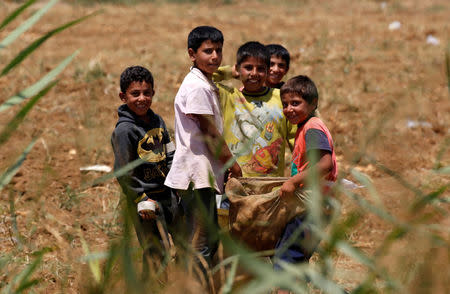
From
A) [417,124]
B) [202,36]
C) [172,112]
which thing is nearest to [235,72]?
[202,36]

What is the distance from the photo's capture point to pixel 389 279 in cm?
97

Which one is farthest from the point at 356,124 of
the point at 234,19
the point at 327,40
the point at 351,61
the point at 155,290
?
the point at 234,19

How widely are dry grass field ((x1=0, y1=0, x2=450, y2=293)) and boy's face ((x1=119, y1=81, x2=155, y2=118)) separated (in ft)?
1.11

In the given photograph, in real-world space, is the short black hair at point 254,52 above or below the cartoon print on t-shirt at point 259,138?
above

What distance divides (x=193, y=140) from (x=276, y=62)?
0.77 m

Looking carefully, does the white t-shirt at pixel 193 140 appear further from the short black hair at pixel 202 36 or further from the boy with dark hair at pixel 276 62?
the boy with dark hair at pixel 276 62

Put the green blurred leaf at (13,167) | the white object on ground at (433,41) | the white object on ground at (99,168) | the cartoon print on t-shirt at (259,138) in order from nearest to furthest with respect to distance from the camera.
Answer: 1. the green blurred leaf at (13,167)
2. the cartoon print on t-shirt at (259,138)
3. the white object on ground at (99,168)
4. the white object on ground at (433,41)

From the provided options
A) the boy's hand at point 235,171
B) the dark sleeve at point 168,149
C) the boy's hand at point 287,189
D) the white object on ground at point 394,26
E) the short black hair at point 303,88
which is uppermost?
the white object on ground at point 394,26

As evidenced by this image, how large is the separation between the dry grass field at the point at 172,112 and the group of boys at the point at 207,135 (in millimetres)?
290

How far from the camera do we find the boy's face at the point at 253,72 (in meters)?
2.68

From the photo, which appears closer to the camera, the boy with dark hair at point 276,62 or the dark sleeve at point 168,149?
the dark sleeve at point 168,149

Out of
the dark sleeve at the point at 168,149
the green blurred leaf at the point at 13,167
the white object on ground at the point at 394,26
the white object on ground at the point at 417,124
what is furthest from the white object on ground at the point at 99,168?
the white object on ground at the point at 394,26

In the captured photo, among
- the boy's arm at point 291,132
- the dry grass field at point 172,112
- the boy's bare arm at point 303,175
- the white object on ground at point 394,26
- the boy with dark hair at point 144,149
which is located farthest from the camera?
the white object on ground at point 394,26

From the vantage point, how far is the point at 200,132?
100 inches
